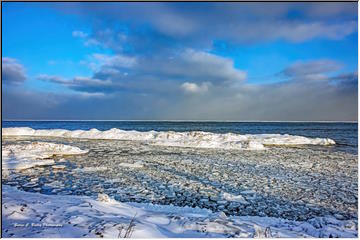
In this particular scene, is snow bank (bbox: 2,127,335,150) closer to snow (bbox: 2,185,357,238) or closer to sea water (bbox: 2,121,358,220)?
sea water (bbox: 2,121,358,220)

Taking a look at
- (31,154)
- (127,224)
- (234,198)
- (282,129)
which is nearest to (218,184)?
(234,198)

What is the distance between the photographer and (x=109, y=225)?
377 cm

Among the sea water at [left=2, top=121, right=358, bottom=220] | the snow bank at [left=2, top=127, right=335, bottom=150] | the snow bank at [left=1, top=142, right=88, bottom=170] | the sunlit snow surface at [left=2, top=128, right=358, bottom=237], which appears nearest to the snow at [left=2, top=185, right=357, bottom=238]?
the sunlit snow surface at [left=2, top=128, right=358, bottom=237]

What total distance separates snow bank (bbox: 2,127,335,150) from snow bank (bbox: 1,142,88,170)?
31.5ft

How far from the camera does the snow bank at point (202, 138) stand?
1989cm

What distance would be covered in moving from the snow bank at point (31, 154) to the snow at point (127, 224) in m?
6.58

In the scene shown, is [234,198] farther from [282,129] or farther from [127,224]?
[282,129]

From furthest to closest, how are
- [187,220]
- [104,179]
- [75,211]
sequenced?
[104,179], [75,211], [187,220]

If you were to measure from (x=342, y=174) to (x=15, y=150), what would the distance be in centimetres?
1720

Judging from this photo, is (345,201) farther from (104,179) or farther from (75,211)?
(104,179)

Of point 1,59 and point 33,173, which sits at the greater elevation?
point 1,59

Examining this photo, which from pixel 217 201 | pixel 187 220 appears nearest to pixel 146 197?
pixel 217 201

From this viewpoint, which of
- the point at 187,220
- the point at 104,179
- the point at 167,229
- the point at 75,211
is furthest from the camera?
the point at 104,179

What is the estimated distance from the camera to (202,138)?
24.3 metres
